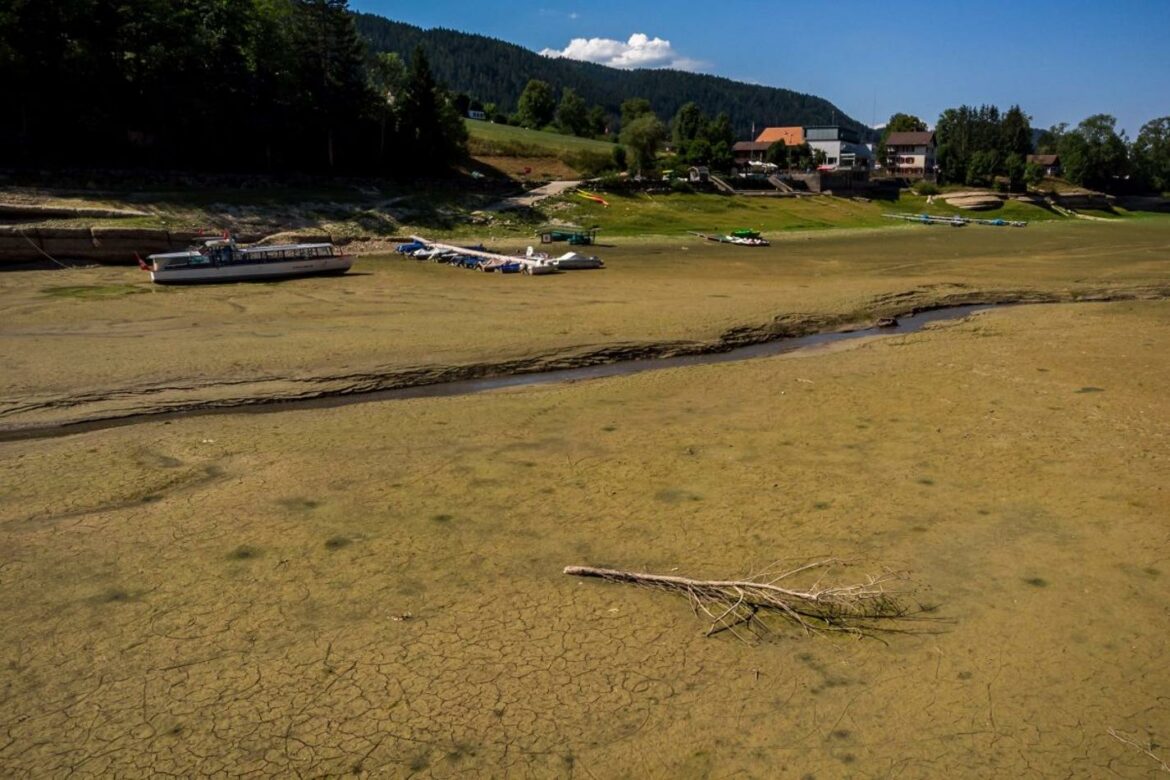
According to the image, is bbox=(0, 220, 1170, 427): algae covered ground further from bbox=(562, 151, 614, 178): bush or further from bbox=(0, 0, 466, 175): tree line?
bbox=(562, 151, 614, 178): bush

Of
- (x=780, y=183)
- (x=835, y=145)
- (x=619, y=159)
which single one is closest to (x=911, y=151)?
(x=835, y=145)

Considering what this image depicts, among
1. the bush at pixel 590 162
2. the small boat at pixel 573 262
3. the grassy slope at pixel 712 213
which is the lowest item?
the small boat at pixel 573 262

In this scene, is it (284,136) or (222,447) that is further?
(284,136)

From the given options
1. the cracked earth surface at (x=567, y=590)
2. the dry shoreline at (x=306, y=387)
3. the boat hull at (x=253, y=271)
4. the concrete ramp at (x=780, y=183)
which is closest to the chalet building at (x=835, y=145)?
the concrete ramp at (x=780, y=183)

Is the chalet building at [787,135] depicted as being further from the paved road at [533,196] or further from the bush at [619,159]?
the paved road at [533,196]

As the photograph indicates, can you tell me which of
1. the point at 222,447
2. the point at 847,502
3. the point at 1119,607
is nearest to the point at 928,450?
the point at 847,502

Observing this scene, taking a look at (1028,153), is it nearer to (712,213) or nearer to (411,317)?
(712,213)

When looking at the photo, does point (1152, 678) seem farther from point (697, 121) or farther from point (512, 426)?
point (697, 121)
